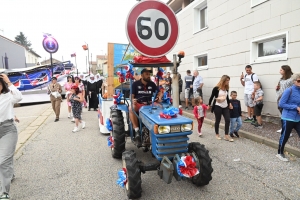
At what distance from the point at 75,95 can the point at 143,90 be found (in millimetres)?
3800

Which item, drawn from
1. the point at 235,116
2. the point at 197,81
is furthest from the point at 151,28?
the point at 197,81

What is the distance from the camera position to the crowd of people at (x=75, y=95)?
22.5ft

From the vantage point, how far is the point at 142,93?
12.8ft

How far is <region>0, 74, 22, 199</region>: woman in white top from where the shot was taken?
115 inches

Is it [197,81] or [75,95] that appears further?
[197,81]

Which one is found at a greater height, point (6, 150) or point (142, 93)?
point (142, 93)

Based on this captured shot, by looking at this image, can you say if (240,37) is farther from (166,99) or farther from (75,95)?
(75,95)

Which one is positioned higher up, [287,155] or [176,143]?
[176,143]

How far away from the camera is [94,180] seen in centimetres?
347

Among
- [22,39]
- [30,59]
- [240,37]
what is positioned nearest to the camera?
[240,37]

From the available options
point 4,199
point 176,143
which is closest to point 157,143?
point 176,143

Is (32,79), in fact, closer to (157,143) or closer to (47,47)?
(47,47)

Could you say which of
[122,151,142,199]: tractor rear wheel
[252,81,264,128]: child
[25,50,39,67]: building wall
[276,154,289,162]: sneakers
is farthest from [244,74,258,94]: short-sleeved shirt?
[25,50,39,67]: building wall

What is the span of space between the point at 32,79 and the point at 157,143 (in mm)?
18734
